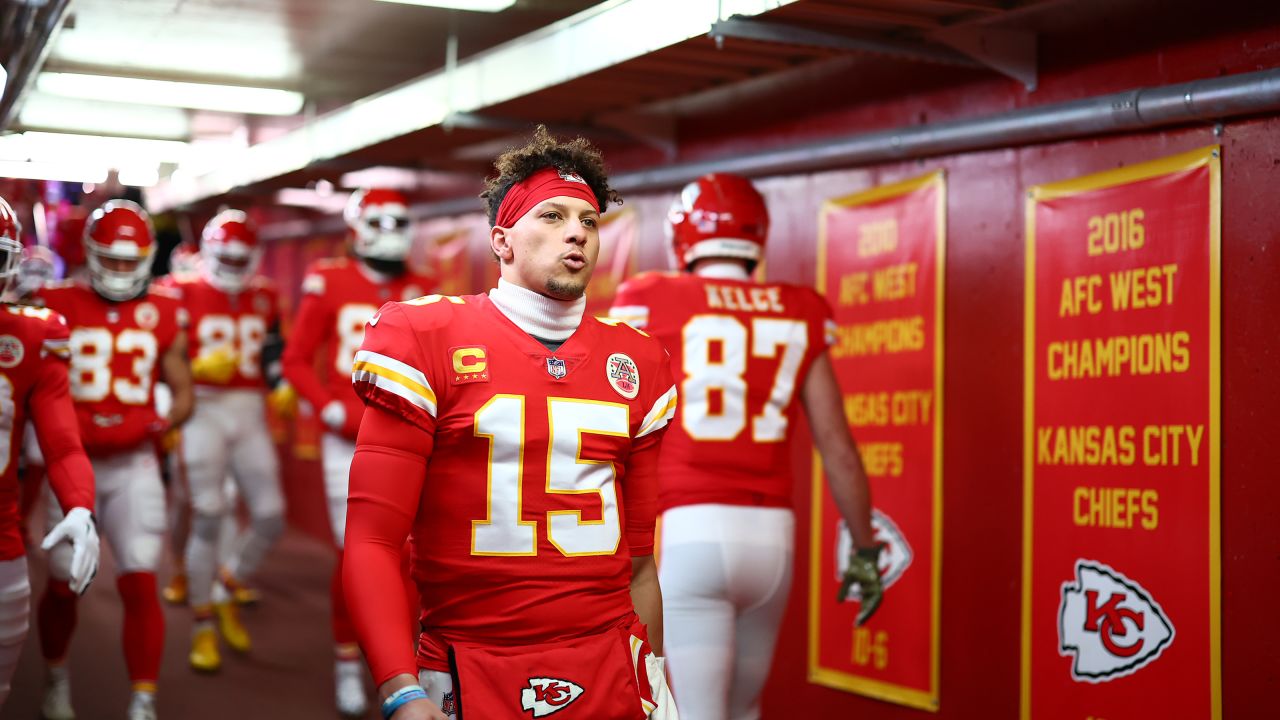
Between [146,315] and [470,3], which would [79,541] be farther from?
[470,3]

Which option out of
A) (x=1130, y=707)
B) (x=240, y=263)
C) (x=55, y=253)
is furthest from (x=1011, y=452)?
(x=55, y=253)

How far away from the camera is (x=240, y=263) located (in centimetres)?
777

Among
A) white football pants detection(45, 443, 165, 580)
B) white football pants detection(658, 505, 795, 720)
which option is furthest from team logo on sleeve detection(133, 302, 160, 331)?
white football pants detection(658, 505, 795, 720)

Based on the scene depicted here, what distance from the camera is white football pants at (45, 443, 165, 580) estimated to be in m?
5.43

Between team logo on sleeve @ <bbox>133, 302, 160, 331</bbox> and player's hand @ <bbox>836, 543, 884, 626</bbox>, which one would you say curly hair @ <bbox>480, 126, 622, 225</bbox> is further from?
team logo on sleeve @ <bbox>133, 302, 160, 331</bbox>

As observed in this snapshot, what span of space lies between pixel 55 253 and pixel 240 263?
331 cm

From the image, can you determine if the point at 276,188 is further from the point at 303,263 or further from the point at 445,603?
the point at 445,603

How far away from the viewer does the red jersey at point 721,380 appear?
163 inches

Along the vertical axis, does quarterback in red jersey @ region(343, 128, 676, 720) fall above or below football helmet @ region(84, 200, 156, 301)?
below

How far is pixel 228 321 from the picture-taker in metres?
7.71

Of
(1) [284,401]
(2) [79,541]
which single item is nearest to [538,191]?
(2) [79,541]

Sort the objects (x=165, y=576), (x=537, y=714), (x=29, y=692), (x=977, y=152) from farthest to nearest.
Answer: (x=165, y=576), (x=29, y=692), (x=977, y=152), (x=537, y=714)

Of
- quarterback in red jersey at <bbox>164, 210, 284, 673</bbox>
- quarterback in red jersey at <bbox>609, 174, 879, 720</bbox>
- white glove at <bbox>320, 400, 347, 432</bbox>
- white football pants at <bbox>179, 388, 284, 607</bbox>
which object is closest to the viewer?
quarterback in red jersey at <bbox>609, 174, 879, 720</bbox>

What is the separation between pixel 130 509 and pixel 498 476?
11.2 feet
